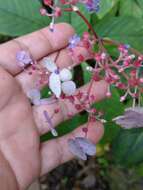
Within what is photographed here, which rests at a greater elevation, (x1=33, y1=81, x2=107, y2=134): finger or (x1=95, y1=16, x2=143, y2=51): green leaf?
(x1=95, y1=16, x2=143, y2=51): green leaf

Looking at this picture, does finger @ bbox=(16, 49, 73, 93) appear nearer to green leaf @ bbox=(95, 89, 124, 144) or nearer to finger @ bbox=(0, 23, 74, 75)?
finger @ bbox=(0, 23, 74, 75)

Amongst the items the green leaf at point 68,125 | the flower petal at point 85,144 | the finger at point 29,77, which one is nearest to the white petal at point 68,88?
the flower petal at point 85,144

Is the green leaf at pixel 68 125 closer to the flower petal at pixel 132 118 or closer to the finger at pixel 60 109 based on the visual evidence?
the finger at pixel 60 109

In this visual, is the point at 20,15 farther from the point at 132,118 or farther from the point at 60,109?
the point at 132,118

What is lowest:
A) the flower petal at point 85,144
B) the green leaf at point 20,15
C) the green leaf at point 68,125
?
the green leaf at point 68,125

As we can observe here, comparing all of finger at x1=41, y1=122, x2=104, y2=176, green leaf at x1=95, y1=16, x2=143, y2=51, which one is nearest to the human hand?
finger at x1=41, y1=122, x2=104, y2=176

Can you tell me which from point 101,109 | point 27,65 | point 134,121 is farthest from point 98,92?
point 134,121

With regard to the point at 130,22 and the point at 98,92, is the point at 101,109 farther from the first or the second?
the point at 130,22
